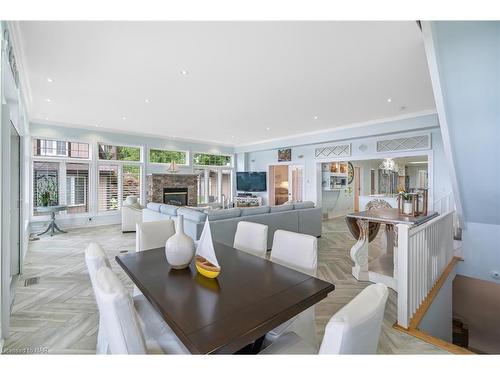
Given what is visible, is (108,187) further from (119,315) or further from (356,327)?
(356,327)

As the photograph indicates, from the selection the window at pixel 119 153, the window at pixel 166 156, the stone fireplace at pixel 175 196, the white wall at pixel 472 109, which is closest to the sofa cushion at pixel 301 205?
the white wall at pixel 472 109

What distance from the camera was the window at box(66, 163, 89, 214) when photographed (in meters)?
6.52

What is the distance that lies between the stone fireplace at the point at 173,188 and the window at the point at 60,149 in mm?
1890

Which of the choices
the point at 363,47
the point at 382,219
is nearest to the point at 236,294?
the point at 382,219

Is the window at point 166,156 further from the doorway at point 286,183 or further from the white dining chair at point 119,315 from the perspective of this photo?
the white dining chair at point 119,315

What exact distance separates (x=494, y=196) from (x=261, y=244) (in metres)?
3.28

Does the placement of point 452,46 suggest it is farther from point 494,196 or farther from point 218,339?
point 218,339

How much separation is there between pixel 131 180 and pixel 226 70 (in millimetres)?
5717

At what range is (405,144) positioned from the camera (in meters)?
5.63

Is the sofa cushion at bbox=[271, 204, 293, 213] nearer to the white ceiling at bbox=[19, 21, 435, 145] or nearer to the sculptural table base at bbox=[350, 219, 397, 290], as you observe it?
the sculptural table base at bbox=[350, 219, 397, 290]

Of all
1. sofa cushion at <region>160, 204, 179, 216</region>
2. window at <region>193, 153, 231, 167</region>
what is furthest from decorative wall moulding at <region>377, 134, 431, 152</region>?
window at <region>193, 153, 231, 167</region>

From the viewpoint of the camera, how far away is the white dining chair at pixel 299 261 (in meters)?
1.62

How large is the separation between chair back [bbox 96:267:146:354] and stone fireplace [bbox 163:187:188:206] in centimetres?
731
